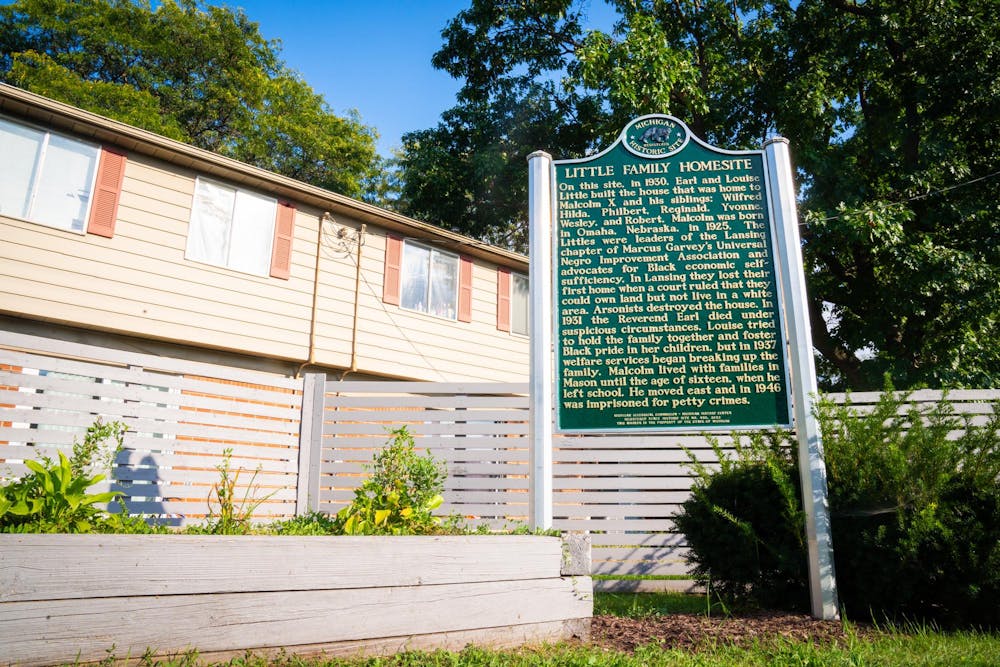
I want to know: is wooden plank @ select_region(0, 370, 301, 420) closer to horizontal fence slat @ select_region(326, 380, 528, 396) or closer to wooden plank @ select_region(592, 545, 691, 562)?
horizontal fence slat @ select_region(326, 380, 528, 396)

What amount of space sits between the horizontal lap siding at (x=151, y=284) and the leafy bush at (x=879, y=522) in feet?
30.0

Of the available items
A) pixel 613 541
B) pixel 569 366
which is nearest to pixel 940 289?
pixel 613 541

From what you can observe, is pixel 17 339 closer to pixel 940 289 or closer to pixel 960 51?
pixel 940 289

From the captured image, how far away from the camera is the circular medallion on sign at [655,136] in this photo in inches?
234

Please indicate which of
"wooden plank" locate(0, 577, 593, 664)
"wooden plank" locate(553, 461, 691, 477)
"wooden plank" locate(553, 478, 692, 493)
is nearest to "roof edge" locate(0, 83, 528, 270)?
"wooden plank" locate(553, 461, 691, 477)

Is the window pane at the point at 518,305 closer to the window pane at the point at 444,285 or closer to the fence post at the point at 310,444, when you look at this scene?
the window pane at the point at 444,285

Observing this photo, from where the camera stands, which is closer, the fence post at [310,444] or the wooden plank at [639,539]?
the wooden plank at [639,539]

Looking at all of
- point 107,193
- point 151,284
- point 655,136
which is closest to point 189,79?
point 107,193

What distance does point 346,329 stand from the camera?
13398 mm

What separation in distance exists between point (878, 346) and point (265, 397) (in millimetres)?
13298

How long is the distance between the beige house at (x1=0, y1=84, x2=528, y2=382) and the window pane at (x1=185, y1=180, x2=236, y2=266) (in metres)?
0.02

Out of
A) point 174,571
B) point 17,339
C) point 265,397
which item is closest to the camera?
point 174,571

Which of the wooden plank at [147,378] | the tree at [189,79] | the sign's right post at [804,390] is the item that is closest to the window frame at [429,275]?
the wooden plank at [147,378]

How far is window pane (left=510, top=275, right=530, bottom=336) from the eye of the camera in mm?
16406
